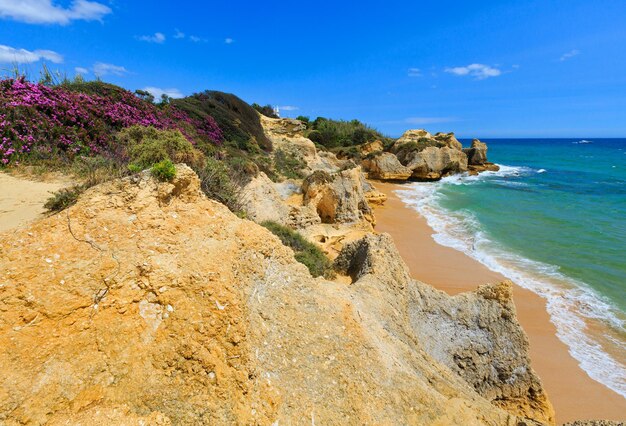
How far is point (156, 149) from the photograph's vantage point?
19.2ft

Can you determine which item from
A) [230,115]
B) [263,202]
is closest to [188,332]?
[263,202]

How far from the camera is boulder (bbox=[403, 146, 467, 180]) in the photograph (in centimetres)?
3338

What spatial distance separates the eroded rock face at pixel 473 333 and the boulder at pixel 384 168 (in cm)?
2574

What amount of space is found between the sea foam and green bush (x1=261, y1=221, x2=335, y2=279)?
597cm

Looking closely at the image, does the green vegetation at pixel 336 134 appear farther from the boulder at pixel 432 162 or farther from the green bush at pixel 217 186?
the green bush at pixel 217 186

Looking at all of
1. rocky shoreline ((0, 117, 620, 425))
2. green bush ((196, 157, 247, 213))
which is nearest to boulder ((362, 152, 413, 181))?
green bush ((196, 157, 247, 213))

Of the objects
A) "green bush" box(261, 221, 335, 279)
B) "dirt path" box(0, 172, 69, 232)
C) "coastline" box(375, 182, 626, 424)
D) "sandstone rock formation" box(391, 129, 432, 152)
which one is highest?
"sandstone rock formation" box(391, 129, 432, 152)

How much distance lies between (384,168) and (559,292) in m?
21.9

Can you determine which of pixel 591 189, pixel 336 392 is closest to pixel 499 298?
pixel 336 392

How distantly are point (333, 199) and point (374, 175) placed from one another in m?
19.7

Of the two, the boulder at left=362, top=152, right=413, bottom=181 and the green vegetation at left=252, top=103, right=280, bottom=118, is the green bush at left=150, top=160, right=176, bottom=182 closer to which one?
the boulder at left=362, top=152, right=413, bottom=181

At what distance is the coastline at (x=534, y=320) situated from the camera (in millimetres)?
6215

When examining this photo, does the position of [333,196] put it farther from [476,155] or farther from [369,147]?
[476,155]

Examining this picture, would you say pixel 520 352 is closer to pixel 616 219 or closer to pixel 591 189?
pixel 616 219
